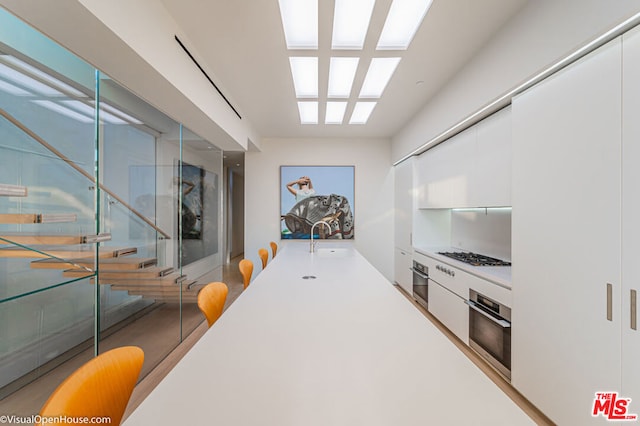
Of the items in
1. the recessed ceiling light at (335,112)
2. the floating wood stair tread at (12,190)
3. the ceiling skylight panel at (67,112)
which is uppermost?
the recessed ceiling light at (335,112)

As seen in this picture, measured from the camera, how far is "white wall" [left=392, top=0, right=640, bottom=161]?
1.37m

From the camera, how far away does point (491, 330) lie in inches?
90.0

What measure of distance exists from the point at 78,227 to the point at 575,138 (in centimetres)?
361

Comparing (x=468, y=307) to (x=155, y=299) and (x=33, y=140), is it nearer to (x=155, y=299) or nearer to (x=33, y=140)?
(x=155, y=299)

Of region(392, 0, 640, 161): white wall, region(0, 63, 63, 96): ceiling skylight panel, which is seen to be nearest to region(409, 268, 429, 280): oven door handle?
region(392, 0, 640, 161): white wall

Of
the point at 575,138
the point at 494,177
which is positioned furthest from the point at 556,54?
the point at 494,177

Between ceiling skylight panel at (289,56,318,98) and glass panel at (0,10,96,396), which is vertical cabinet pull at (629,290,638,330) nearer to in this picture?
ceiling skylight panel at (289,56,318,98)

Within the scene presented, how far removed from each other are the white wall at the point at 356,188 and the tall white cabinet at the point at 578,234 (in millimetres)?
3277

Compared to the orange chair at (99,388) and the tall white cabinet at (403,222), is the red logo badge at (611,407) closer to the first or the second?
the orange chair at (99,388)

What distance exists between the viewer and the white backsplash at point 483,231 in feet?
9.42

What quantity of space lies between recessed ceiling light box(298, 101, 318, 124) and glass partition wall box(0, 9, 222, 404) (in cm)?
158

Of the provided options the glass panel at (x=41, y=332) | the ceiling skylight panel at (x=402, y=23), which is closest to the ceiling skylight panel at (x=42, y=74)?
the glass panel at (x=41, y=332)

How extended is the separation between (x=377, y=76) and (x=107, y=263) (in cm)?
354

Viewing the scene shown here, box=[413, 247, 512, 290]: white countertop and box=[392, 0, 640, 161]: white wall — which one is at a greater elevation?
box=[392, 0, 640, 161]: white wall
